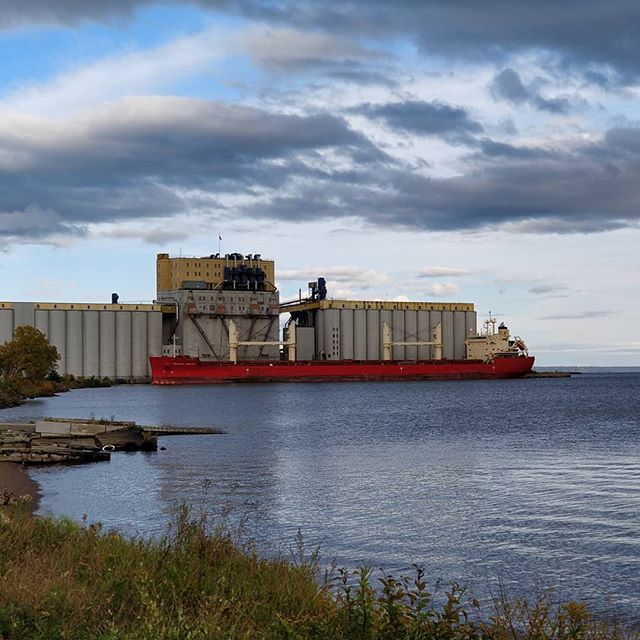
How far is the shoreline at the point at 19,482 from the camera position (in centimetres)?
2256

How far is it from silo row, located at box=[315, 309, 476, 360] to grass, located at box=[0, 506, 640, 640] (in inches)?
5714

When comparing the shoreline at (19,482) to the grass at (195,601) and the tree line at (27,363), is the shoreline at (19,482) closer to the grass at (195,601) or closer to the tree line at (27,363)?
the grass at (195,601)

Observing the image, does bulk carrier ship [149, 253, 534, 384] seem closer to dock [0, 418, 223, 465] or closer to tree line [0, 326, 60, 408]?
tree line [0, 326, 60, 408]

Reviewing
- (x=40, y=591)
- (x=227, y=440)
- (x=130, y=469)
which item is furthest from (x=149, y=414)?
(x=40, y=591)

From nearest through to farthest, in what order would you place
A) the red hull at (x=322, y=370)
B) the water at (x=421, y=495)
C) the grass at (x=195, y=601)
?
the grass at (x=195, y=601), the water at (x=421, y=495), the red hull at (x=322, y=370)

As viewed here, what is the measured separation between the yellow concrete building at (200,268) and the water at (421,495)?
100776mm

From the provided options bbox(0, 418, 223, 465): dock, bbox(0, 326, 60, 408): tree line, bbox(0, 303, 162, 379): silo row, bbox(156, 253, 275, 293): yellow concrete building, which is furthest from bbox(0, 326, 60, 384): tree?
bbox(0, 418, 223, 465): dock

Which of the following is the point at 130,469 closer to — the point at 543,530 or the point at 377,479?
the point at 377,479

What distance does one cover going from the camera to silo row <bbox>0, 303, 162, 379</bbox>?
14412cm

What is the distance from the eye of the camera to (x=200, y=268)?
499ft

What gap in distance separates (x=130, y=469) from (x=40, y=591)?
22204 mm

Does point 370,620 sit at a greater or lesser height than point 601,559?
greater

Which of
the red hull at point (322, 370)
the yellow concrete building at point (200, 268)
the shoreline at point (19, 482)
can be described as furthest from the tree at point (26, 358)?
the shoreline at point (19, 482)

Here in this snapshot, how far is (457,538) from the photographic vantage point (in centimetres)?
1806
